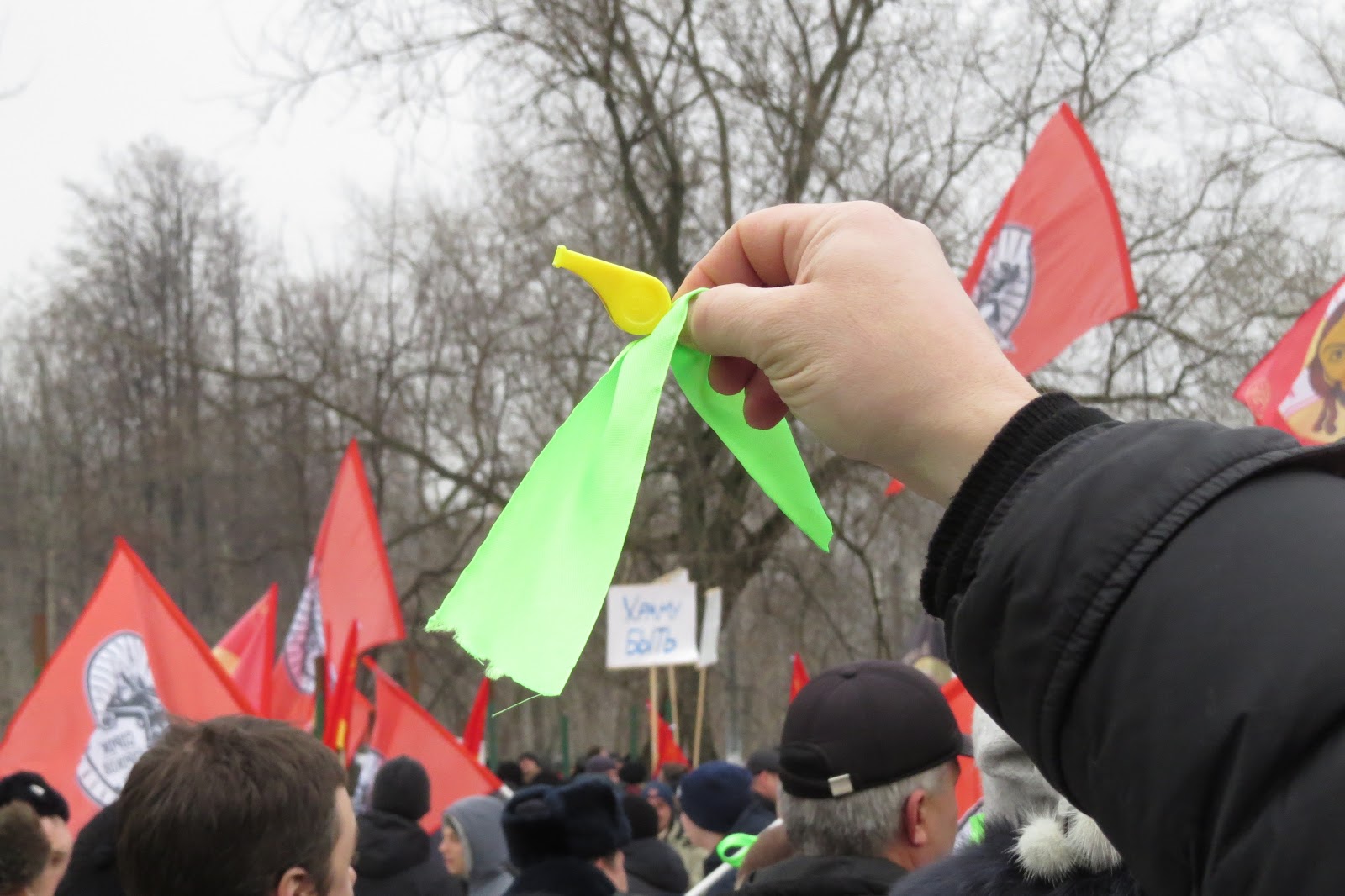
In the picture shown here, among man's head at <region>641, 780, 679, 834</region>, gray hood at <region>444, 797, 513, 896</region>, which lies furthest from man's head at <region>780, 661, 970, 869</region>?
man's head at <region>641, 780, 679, 834</region>

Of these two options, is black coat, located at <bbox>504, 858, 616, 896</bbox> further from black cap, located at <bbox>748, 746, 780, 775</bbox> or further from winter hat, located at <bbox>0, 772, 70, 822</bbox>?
black cap, located at <bbox>748, 746, 780, 775</bbox>

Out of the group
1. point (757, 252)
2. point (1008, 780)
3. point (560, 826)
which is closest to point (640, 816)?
point (560, 826)

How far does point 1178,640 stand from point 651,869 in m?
5.89

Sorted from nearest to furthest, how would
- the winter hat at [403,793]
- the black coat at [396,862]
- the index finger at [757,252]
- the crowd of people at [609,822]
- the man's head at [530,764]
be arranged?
the index finger at [757,252], the crowd of people at [609,822], the black coat at [396,862], the winter hat at [403,793], the man's head at [530,764]

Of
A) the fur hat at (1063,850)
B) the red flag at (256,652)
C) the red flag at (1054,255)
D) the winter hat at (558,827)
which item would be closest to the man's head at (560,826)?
the winter hat at (558,827)

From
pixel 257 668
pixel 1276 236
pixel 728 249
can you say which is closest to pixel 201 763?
pixel 728 249

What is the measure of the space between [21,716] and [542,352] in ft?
40.2

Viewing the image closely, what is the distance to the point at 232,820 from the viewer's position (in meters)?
2.23

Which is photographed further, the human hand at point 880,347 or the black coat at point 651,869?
the black coat at point 651,869

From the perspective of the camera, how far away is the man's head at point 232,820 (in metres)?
2.21

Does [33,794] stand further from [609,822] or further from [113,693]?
[113,693]

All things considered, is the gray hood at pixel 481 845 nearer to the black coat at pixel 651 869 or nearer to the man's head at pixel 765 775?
the black coat at pixel 651 869

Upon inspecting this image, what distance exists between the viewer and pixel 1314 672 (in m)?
0.57

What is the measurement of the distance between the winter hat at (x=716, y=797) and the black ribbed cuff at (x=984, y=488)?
19.7ft
